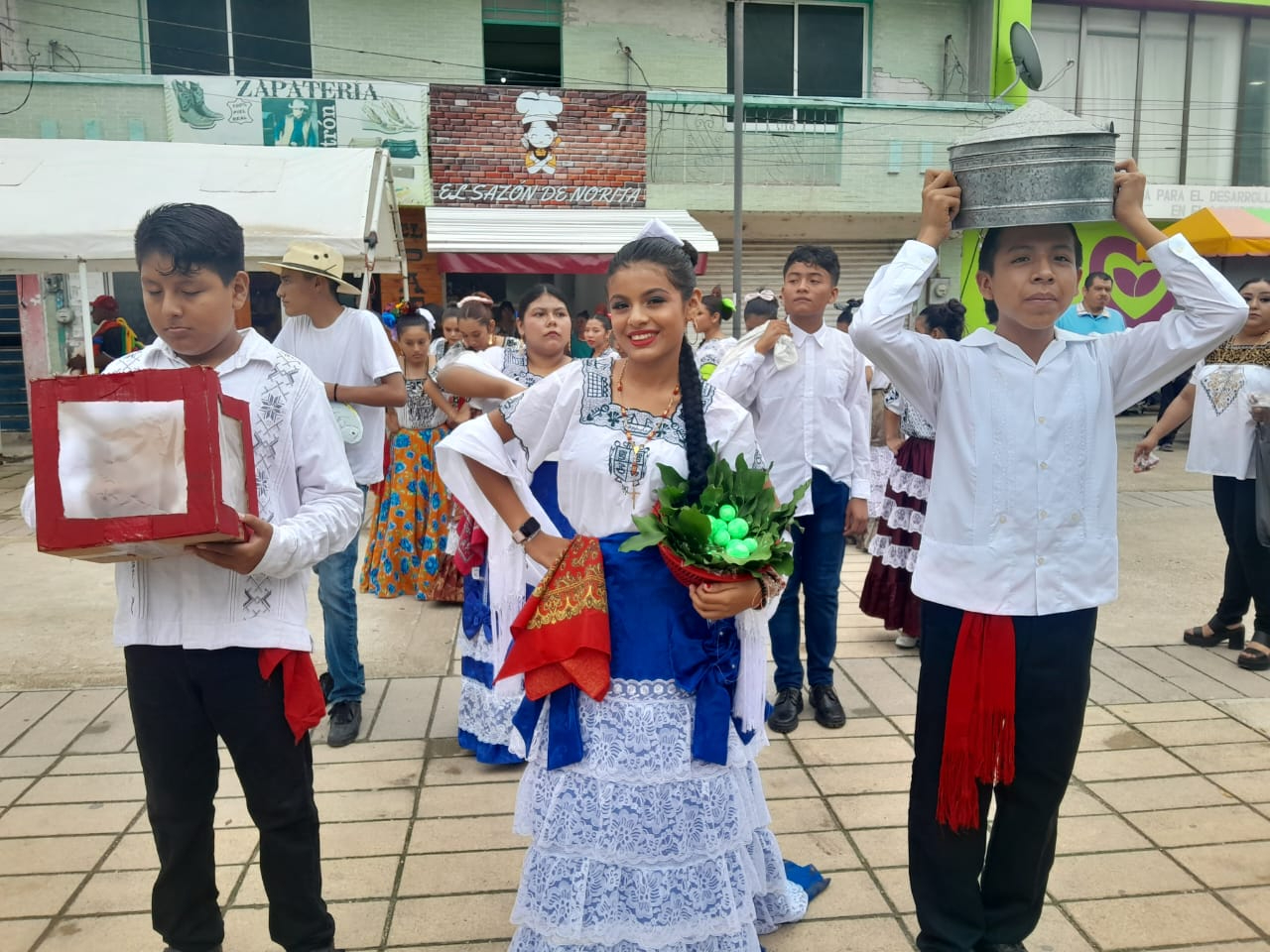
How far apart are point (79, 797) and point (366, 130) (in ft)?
38.2

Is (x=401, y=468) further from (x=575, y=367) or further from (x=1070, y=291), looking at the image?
(x=1070, y=291)

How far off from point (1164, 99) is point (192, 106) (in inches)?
587

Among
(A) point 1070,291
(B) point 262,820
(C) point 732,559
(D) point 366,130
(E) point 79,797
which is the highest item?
(D) point 366,130

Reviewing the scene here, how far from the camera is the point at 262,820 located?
2.47m

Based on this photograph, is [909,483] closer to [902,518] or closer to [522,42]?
[902,518]

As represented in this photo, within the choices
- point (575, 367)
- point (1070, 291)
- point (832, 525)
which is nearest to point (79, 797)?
point (575, 367)

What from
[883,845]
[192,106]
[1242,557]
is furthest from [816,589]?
[192,106]

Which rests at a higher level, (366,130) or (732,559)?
(366,130)

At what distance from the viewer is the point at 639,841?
2.38m

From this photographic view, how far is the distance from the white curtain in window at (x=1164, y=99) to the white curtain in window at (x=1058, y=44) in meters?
1.33

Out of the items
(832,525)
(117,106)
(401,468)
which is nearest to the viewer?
(832,525)

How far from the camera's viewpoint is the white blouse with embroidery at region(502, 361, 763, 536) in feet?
8.11

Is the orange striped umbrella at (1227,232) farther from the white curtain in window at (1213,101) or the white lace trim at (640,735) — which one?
the white lace trim at (640,735)

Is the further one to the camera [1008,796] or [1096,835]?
[1096,835]
